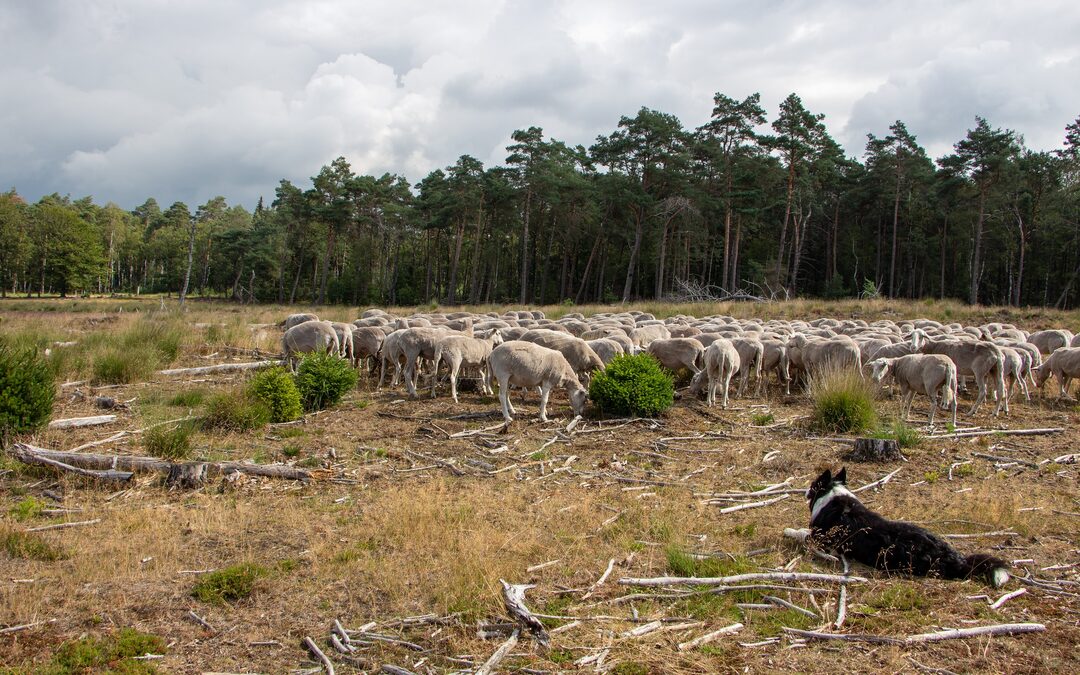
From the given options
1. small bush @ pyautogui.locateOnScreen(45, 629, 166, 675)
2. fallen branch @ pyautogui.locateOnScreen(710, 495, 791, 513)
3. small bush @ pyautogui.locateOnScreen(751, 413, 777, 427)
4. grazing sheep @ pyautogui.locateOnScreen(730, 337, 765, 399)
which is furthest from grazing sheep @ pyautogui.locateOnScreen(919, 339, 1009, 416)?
small bush @ pyautogui.locateOnScreen(45, 629, 166, 675)

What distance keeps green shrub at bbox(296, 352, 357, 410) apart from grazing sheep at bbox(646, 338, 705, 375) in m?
7.37

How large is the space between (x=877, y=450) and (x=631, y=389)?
4.42m

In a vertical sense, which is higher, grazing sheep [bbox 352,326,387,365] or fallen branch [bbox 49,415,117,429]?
grazing sheep [bbox 352,326,387,365]

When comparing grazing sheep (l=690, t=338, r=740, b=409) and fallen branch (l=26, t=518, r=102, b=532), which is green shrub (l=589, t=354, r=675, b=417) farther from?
fallen branch (l=26, t=518, r=102, b=532)

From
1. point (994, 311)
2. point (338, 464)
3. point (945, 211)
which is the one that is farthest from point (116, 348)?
point (945, 211)

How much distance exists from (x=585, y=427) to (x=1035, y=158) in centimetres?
5436

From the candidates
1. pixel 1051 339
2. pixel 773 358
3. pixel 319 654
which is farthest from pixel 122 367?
pixel 1051 339

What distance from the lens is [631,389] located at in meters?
12.5

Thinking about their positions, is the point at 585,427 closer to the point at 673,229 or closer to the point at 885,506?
the point at 885,506

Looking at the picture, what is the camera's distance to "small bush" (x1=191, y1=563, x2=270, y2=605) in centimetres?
562

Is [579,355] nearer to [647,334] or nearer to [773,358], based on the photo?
[773,358]

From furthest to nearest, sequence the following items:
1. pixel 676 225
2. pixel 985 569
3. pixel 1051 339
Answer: pixel 676 225 < pixel 1051 339 < pixel 985 569

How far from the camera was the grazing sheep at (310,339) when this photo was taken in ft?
54.0

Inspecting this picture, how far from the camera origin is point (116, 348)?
1691 centimetres
